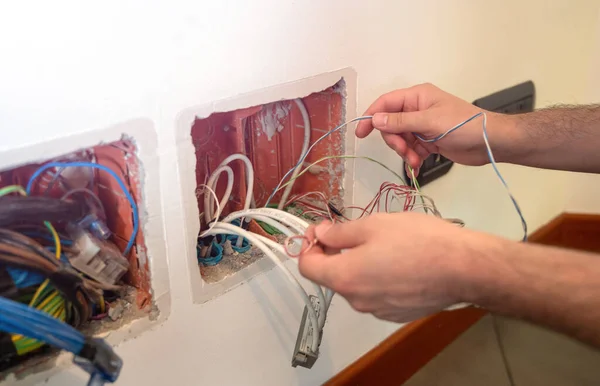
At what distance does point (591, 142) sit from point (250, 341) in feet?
2.35

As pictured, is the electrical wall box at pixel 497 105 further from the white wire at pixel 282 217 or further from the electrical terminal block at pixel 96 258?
the electrical terminal block at pixel 96 258

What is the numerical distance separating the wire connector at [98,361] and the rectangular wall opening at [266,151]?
278 millimetres

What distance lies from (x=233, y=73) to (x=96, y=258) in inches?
13.0

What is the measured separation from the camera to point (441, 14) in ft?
3.51

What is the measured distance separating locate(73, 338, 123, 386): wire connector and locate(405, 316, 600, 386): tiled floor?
3.26 feet

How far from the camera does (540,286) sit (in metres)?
0.53

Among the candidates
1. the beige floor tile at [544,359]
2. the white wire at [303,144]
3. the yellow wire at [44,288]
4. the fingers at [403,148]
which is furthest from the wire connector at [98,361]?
the beige floor tile at [544,359]

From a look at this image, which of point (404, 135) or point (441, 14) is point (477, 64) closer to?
point (441, 14)

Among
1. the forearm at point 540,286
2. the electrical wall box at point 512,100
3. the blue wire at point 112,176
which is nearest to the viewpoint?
the forearm at point 540,286

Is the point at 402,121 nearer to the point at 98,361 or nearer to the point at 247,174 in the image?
the point at 247,174

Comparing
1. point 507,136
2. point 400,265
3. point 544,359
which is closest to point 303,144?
point 507,136

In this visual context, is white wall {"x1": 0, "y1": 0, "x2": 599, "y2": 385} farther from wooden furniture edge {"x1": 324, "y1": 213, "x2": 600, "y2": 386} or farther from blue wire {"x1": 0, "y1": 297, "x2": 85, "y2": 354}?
blue wire {"x1": 0, "y1": 297, "x2": 85, "y2": 354}

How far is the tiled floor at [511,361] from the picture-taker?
1371 millimetres

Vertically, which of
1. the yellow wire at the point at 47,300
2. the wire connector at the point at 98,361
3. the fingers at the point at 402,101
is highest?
the fingers at the point at 402,101
